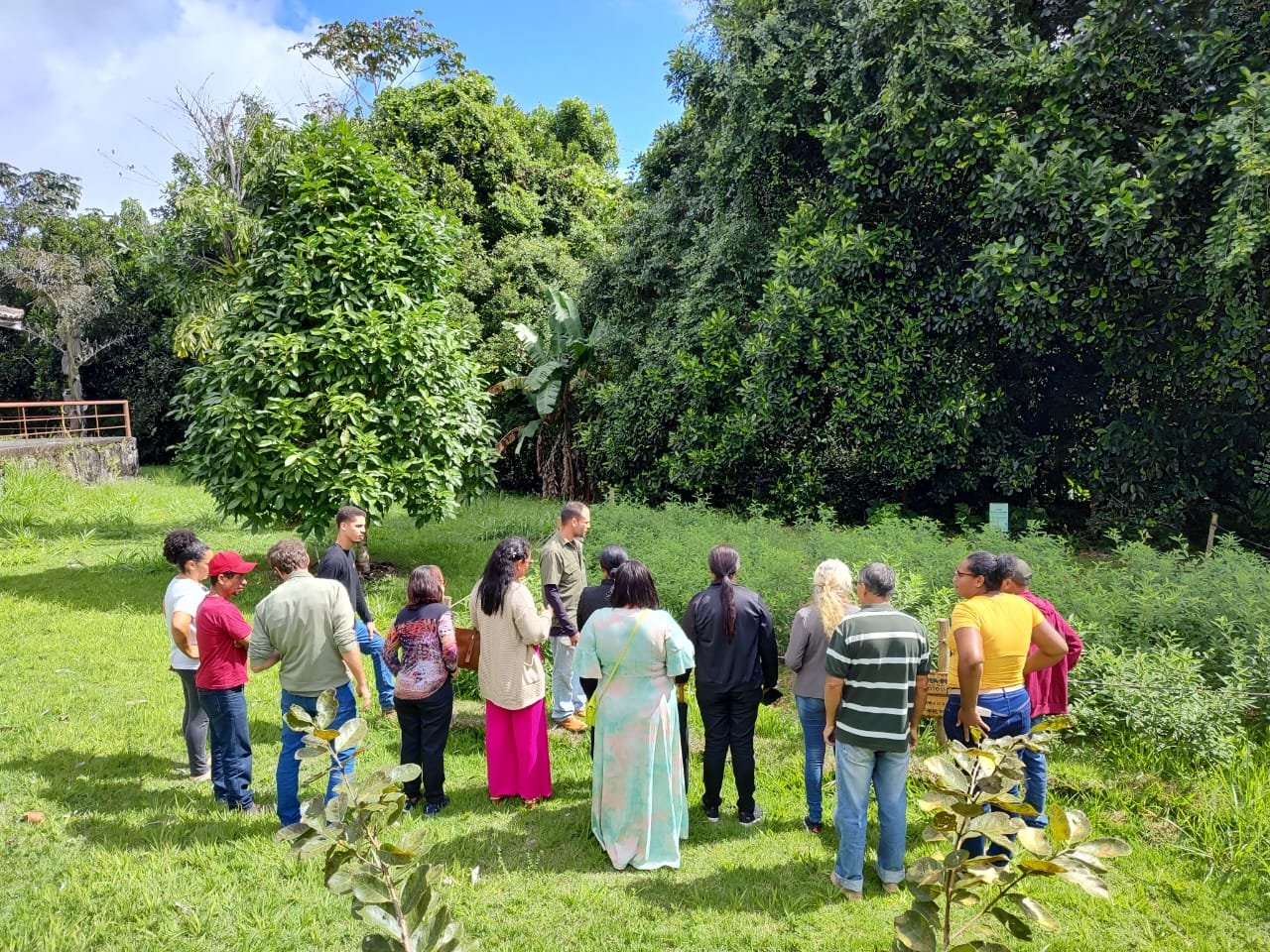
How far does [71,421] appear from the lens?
25.6 m

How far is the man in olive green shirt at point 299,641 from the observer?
14.9 ft

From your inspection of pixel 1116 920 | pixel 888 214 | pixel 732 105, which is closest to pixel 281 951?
pixel 1116 920

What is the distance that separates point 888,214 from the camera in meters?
10.8

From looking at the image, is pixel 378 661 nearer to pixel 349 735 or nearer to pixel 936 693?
pixel 936 693

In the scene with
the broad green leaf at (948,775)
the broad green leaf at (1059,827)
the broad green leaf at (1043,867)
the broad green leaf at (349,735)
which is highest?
the broad green leaf at (349,735)

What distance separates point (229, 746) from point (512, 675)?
5.86ft

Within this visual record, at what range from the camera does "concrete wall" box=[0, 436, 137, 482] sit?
749 inches

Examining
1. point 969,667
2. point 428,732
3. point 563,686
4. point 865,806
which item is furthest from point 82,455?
point 969,667

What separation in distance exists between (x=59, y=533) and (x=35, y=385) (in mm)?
19440

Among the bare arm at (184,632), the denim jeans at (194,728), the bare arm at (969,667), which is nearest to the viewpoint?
the bare arm at (969,667)

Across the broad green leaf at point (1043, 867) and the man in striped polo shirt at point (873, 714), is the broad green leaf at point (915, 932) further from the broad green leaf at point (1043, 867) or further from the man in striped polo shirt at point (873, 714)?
the man in striped polo shirt at point (873, 714)

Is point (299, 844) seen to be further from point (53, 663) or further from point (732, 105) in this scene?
point (732, 105)

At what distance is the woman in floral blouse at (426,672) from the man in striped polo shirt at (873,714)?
2.33m

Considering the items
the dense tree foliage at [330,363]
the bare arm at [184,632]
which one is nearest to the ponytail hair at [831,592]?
the bare arm at [184,632]
